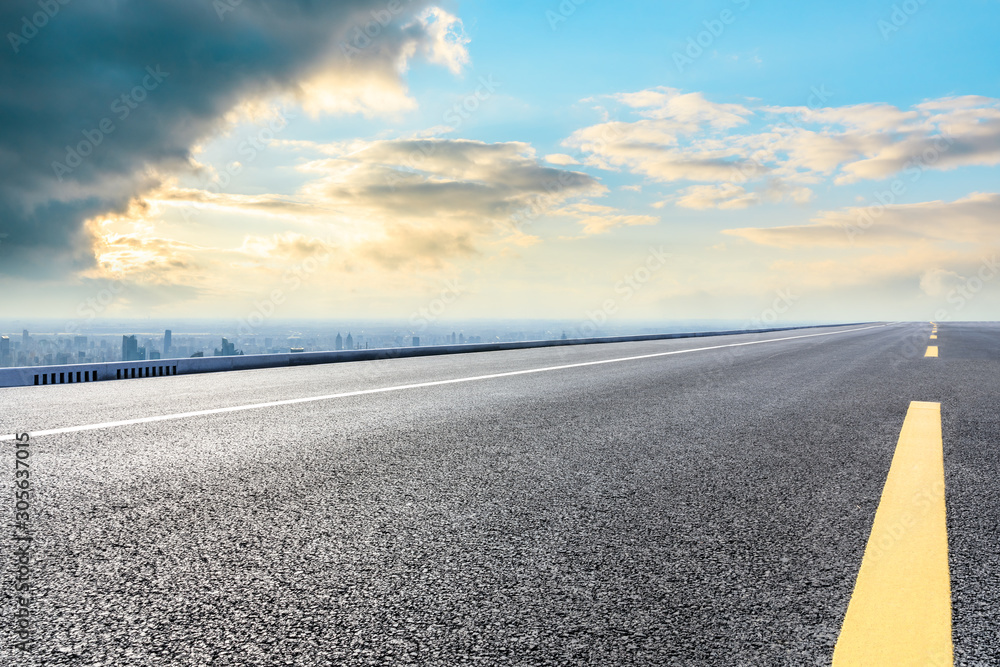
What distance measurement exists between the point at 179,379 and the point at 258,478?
23.0ft

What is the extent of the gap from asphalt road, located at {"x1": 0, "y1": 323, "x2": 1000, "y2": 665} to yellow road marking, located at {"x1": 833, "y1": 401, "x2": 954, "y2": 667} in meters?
0.05

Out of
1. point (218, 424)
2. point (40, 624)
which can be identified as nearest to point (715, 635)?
point (40, 624)

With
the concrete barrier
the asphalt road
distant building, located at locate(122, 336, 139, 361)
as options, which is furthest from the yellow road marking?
distant building, located at locate(122, 336, 139, 361)

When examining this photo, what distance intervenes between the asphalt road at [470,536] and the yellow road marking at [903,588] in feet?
0.17

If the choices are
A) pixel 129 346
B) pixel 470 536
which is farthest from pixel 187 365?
pixel 129 346

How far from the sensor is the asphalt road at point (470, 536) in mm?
1802

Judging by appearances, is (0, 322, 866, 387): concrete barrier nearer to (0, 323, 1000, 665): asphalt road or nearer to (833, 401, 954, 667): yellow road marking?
(0, 323, 1000, 665): asphalt road

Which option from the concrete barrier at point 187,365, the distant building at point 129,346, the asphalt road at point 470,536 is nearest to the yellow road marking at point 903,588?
the asphalt road at point 470,536

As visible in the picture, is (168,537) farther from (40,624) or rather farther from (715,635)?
(715,635)

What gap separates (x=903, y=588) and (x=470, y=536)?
5.14 feet

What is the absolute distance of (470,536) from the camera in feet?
8.68

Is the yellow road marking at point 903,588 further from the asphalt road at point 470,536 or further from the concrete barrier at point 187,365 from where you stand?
the concrete barrier at point 187,365

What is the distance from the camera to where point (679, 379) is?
30.3 feet

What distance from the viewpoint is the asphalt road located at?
1802 mm
